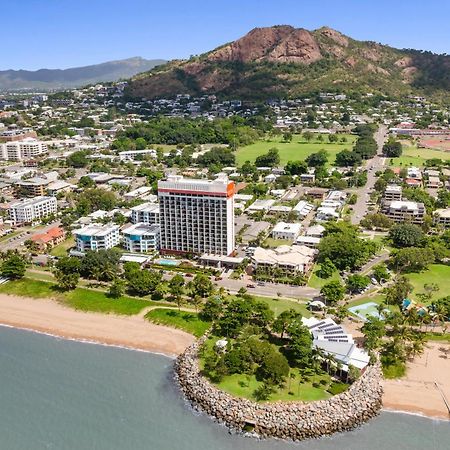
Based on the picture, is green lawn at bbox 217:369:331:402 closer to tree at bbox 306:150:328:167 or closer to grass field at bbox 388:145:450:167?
tree at bbox 306:150:328:167

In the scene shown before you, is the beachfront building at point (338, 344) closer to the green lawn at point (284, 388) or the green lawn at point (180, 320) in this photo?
the green lawn at point (284, 388)

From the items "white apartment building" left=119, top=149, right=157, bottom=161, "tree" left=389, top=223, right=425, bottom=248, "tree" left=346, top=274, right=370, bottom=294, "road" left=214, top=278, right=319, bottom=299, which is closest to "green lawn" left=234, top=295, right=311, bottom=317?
"road" left=214, top=278, right=319, bottom=299

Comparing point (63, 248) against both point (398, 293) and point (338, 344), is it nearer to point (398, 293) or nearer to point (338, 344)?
point (338, 344)

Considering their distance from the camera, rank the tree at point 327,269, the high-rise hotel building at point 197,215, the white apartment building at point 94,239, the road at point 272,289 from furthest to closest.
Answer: the white apartment building at point 94,239, the high-rise hotel building at point 197,215, the tree at point 327,269, the road at point 272,289

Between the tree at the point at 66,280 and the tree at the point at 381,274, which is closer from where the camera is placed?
the tree at the point at 66,280

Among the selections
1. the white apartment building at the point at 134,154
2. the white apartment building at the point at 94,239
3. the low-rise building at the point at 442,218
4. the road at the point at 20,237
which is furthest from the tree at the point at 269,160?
the white apartment building at the point at 94,239

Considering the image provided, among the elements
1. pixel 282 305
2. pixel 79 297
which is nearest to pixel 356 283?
pixel 282 305

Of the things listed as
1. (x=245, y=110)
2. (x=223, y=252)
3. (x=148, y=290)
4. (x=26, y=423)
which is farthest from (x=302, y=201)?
(x=245, y=110)
